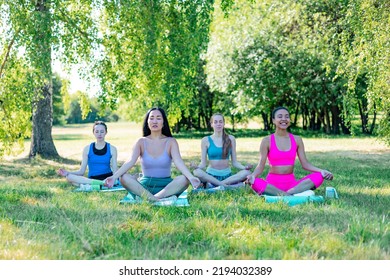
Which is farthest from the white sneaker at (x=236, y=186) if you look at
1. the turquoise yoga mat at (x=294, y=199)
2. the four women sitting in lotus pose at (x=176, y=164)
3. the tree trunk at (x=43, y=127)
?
the tree trunk at (x=43, y=127)

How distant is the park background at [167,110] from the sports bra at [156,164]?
2.10ft

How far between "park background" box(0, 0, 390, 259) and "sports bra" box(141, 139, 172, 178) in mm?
640

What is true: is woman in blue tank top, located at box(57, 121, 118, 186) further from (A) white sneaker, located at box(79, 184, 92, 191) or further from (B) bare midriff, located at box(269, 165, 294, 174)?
(B) bare midriff, located at box(269, 165, 294, 174)

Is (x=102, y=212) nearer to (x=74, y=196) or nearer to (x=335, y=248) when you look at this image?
(x=74, y=196)

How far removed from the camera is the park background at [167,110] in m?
4.08

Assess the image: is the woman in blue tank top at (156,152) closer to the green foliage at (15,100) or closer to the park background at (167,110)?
the park background at (167,110)

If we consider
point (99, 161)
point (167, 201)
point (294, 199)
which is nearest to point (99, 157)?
point (99, 161)

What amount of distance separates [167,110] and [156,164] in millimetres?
7518

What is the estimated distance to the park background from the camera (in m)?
4.08

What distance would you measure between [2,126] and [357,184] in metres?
8.39

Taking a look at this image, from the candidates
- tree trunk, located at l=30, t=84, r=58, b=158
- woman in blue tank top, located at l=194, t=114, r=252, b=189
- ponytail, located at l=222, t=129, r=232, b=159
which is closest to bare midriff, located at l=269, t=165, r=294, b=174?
woman in blue tank top, located at l=194, t=114, r=252, b=189
